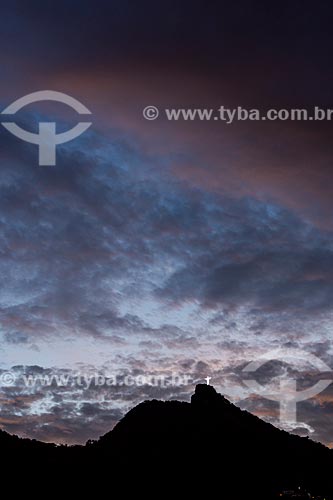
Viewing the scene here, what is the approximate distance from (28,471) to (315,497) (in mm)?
56847

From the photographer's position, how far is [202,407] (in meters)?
142

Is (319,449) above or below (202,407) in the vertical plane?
below

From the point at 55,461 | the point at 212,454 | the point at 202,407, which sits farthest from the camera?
the point at 202,407

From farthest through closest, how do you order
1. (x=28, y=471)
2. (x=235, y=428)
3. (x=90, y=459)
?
(x=235, y=428), (x=90, y=459), (x=28, y=471)

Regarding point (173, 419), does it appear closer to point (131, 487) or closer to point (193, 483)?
point (193, 483)

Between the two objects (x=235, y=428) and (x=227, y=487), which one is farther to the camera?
(x=235, y=428)

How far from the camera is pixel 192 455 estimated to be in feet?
370

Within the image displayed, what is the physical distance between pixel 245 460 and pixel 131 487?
37.7 m

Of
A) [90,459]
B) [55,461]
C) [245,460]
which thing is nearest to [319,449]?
[245,460]

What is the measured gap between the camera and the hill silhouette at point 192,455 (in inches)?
3442

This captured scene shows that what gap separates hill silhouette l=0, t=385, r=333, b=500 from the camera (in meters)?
87.4

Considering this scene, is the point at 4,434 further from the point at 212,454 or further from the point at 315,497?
the point at 315,497

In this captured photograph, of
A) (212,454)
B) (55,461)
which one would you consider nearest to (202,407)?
(212,454)

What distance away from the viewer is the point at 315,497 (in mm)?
105750
